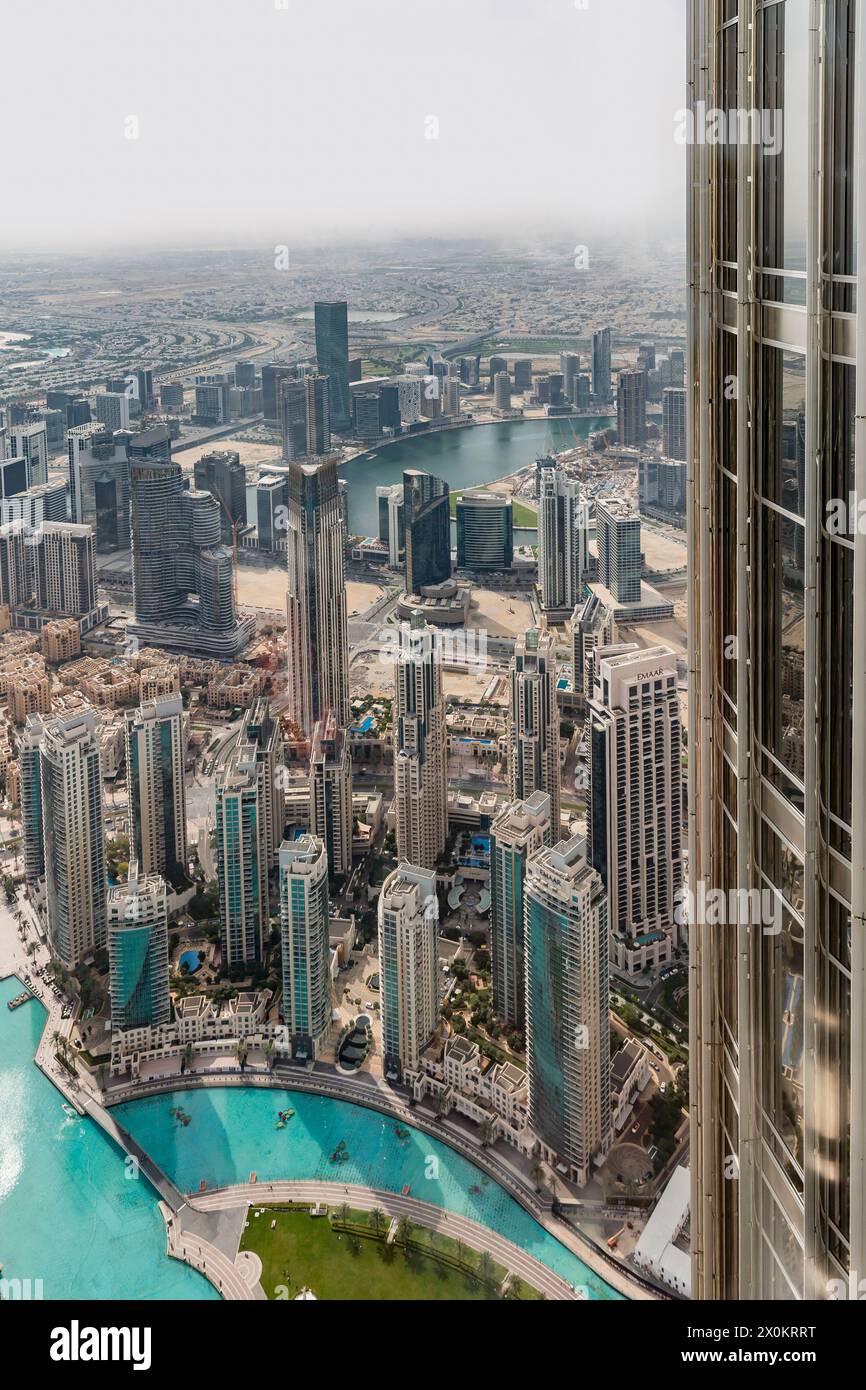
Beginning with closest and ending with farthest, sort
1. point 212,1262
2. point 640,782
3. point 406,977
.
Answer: point 212,1262, point 406,977, point 640,782

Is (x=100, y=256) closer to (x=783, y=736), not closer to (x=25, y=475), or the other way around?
(x=25, y=475)

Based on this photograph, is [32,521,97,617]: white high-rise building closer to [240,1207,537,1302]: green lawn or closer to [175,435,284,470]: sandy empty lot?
[175,435,284,470]: sandy empty lot

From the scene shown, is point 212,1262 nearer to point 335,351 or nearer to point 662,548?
point 662,548

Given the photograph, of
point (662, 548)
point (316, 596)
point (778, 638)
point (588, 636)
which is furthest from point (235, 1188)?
point (316, 596)

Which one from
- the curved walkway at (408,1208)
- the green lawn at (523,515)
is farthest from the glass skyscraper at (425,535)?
the curved walkway at (408,1208)

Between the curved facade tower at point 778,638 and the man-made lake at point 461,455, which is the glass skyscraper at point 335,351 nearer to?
→ the man-made lake at point 461,455

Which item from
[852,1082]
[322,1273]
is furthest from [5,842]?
[852,1082]

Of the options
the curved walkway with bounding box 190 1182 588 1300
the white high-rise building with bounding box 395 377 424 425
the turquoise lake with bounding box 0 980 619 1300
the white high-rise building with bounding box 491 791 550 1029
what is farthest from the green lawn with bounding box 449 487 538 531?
the curved walkway with bounding box 190 1182 588 1300
